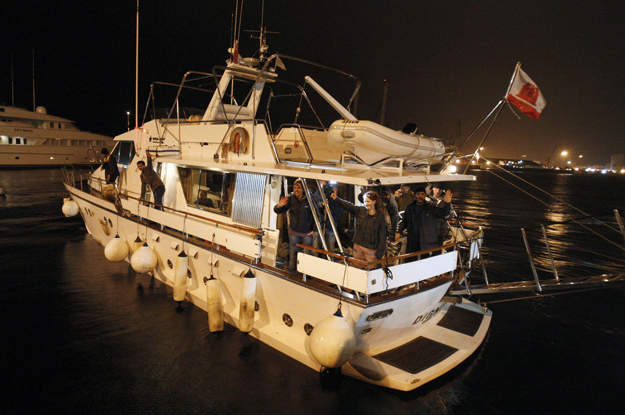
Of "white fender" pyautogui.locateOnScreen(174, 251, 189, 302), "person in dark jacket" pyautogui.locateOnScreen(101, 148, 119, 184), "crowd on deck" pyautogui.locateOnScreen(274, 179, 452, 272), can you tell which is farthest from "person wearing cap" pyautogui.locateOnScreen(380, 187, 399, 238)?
"person in dark jacket" pyautogui.locateOnScreen(101, 148, 119, 184)

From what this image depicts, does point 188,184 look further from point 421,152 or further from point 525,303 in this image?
point 525,303

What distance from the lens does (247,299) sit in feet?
19.3

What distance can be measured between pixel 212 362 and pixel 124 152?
7.95 meters

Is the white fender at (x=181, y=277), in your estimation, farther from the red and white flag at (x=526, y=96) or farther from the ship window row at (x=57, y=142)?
the ship window row at (x=57, y=142)

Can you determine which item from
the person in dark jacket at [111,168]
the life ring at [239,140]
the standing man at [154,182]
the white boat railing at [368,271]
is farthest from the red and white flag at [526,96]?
the person in dark jacket at [111,168]

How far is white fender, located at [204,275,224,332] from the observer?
636cm

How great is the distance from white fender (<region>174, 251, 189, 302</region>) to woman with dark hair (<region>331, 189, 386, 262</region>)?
378 cm

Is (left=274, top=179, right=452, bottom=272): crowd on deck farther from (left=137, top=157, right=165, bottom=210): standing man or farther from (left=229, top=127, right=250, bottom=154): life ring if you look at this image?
(left=137, top=157, right=165, bottom=210): standing man

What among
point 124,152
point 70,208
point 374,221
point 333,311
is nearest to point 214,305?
point 333,311

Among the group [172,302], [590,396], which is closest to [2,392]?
[172,302]

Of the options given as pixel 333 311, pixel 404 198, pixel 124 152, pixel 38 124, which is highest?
pixel 38 124

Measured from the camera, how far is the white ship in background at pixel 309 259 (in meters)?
5.00

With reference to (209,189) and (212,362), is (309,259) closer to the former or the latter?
(212,362)

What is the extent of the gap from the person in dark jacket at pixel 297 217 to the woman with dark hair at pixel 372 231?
0.93m
